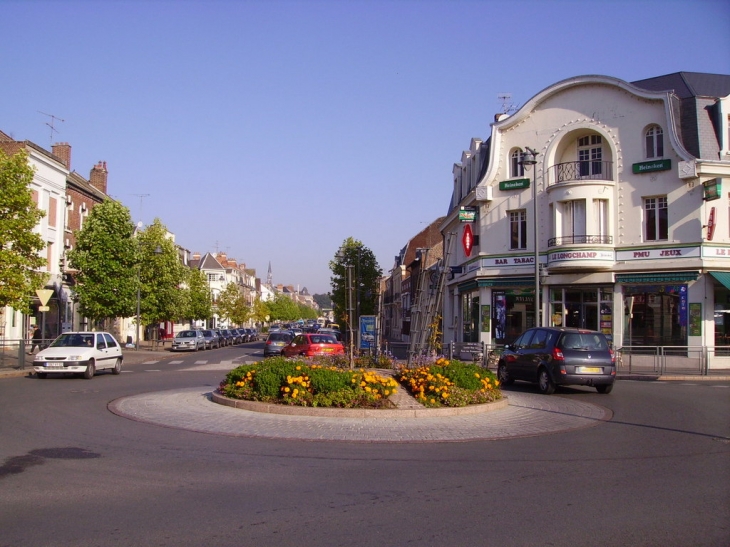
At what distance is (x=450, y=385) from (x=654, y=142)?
21.6 m

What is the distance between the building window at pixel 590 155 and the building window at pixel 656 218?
2795mm

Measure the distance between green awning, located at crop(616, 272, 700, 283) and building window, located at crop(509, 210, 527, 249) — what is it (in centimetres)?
496

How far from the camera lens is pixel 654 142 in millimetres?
30438

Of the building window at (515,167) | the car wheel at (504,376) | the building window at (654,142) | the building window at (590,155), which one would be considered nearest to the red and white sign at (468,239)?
the building window at (515,167)

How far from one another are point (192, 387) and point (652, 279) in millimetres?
20889

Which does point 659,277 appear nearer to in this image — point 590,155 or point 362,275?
point 590,155

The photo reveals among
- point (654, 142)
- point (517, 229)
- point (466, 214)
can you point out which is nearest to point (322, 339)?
point (466, 214)

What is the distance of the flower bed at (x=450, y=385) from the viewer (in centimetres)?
1368

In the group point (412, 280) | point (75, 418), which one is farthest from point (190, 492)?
point (412, 280)

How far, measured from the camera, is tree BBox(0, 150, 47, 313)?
2411cm

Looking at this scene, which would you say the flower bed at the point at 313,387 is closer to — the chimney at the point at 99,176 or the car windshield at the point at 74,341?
the car windshield at the point at 74,341

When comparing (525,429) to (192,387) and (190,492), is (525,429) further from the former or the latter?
(192,387)

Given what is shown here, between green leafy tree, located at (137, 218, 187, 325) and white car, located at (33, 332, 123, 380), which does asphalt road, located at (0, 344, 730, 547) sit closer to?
white car, located at (33, 332, 123, 380)

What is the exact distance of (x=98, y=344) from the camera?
920 inches
